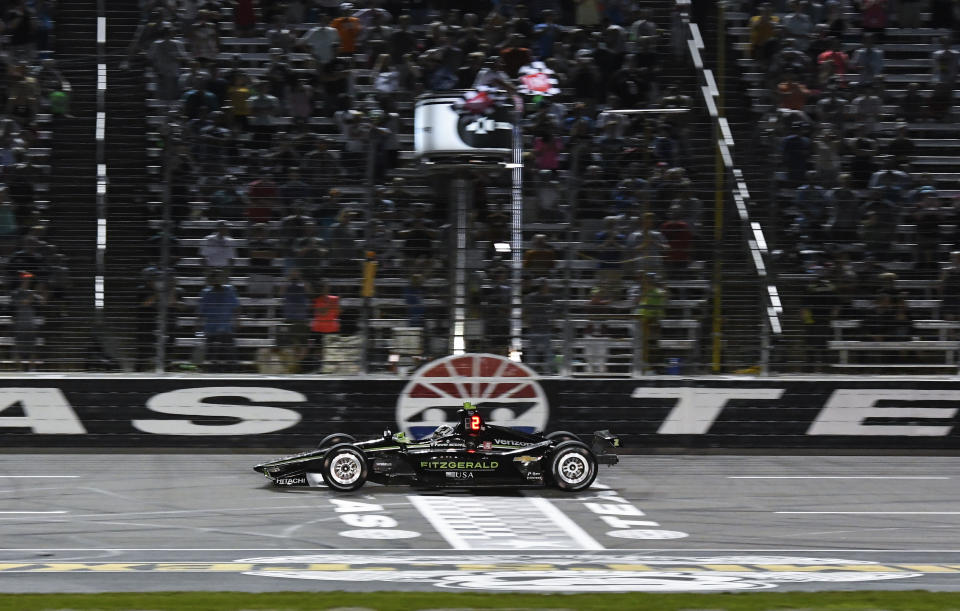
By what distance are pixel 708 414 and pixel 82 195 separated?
326 inches

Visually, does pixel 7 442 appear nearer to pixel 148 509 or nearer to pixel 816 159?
pixel 148 509

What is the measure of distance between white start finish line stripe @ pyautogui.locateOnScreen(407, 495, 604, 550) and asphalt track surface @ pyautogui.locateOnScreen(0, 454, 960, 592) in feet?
0.06

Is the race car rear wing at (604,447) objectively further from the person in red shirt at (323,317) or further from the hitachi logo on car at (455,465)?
the person in red shirt at (323,317)

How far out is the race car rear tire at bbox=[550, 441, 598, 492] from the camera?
502 inches

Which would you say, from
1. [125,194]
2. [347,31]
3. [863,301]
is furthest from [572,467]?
[347,31]

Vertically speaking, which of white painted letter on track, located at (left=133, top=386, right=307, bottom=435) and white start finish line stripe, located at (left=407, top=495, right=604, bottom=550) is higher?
white painted letter on track, located at (left=133, top=386, right=307, bottom=435)

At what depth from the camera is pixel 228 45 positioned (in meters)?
18.4

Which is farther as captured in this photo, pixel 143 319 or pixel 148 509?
pixel 143 319

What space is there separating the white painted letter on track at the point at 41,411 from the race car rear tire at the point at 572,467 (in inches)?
235

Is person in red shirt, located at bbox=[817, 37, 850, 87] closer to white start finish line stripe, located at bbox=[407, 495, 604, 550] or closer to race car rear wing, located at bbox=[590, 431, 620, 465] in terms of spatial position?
race car rear wing, located at bbox=[590, 431, 620, 465]

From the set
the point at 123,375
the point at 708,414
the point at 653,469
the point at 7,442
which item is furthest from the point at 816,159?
the point at 7,442

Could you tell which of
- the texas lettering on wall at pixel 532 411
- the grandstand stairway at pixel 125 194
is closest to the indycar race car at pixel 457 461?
the texas lettering on wall at pixel 532 411

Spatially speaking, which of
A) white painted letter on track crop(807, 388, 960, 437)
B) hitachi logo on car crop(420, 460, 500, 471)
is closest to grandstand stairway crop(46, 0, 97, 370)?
hitachi logo on car crop(420, 460, 500, 471)

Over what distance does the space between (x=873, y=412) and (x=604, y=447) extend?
4.55 meters
